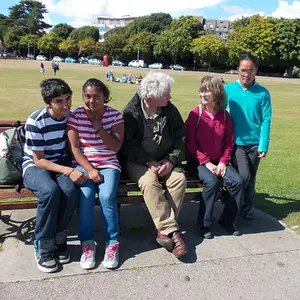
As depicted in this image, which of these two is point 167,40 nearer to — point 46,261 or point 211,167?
point 211,167

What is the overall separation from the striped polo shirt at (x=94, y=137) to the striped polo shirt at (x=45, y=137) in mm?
140

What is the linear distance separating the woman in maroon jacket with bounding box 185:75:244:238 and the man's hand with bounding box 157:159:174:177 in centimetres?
38

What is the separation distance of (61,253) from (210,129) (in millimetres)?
2021

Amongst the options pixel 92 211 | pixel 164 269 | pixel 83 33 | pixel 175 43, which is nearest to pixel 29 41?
pixel 83 33

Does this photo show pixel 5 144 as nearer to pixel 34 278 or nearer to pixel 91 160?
pixel 91 160

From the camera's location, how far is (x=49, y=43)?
4242 inches

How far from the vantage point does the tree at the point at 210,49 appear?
250ft

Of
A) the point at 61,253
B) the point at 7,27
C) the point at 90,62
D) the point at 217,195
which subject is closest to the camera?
the point at 61,253

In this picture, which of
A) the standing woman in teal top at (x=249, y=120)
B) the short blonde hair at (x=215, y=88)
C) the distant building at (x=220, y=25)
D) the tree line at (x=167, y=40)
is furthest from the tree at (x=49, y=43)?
the short blonde hair at (x=215, y=88)

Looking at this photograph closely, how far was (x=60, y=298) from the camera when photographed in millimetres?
2793

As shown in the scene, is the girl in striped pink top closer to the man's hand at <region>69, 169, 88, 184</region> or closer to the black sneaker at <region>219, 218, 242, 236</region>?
the man's hand at <region>69, 169, 88, 184</region>

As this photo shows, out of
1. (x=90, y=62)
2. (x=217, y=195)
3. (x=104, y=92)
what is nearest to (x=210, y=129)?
(x=217, y=195)

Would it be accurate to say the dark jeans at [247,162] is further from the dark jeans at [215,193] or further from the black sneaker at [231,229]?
the black sneaker at [231,229]

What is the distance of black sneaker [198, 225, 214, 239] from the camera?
3.89 m
